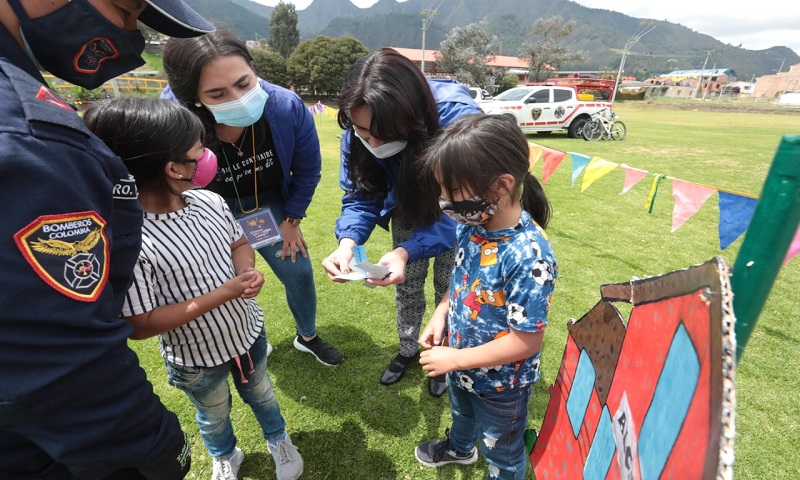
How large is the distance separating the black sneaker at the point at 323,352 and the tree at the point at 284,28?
218 ft

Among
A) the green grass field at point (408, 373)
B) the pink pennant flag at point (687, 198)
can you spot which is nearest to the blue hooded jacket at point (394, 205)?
the green grass field at point (408, 373)

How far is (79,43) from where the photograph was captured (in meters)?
0.86

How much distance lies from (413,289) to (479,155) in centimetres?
128

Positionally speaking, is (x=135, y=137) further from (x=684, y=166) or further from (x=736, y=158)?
(x=736, y=158)

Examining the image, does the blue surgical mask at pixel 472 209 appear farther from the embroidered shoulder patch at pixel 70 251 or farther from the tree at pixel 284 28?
the tree at pixel 284 28

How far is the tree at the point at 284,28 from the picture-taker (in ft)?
197

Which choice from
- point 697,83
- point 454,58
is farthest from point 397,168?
point 697,83

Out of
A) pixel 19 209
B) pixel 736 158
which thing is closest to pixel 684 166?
pixel 736 158

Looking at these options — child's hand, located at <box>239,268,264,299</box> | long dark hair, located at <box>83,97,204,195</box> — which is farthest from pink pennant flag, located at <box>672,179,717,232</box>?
long dark hair, located at <box>83,97,204,195</box>

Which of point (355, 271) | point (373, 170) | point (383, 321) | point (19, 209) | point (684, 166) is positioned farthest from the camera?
point (684, 166)

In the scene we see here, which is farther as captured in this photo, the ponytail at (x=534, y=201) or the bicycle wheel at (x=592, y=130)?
the bicycle wheel at (x=592, y=130)

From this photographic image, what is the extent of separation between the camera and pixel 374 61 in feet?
5.41

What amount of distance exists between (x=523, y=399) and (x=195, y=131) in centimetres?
157

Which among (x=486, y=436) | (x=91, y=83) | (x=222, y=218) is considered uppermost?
(x=91, y=83)
